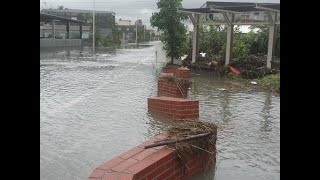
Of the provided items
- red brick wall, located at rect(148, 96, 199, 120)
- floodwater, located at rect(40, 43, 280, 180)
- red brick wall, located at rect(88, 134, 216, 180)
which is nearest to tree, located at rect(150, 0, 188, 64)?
floodwater, located at rect(40, 43, 280, 180)

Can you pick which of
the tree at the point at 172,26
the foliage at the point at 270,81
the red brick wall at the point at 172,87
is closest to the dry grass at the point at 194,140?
the red brick wall at the point at 172,87

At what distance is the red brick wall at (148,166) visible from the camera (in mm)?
3125

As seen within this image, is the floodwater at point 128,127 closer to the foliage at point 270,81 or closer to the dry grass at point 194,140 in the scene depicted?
the dry grass at point 194,140

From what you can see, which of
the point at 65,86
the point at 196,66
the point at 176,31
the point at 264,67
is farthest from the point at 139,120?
the point at 176,31

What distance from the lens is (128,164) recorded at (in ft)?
10.9

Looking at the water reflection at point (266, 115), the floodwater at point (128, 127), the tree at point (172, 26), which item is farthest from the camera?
the tree at point (172, 26)

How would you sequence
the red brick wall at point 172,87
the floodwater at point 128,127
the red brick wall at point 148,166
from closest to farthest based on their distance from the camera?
the red brick wall at point 148,166 → the floodwater at point 128,127 → the red brick wall at point 172,87

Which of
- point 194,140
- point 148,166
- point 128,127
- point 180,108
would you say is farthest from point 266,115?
point 148,166

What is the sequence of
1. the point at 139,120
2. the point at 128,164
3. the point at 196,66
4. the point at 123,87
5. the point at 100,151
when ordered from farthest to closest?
the point at 196,66, the point at 123,87, the point at 139,120, the point at 100,151, the point at 128,164

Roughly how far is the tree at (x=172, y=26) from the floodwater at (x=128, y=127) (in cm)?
1020
